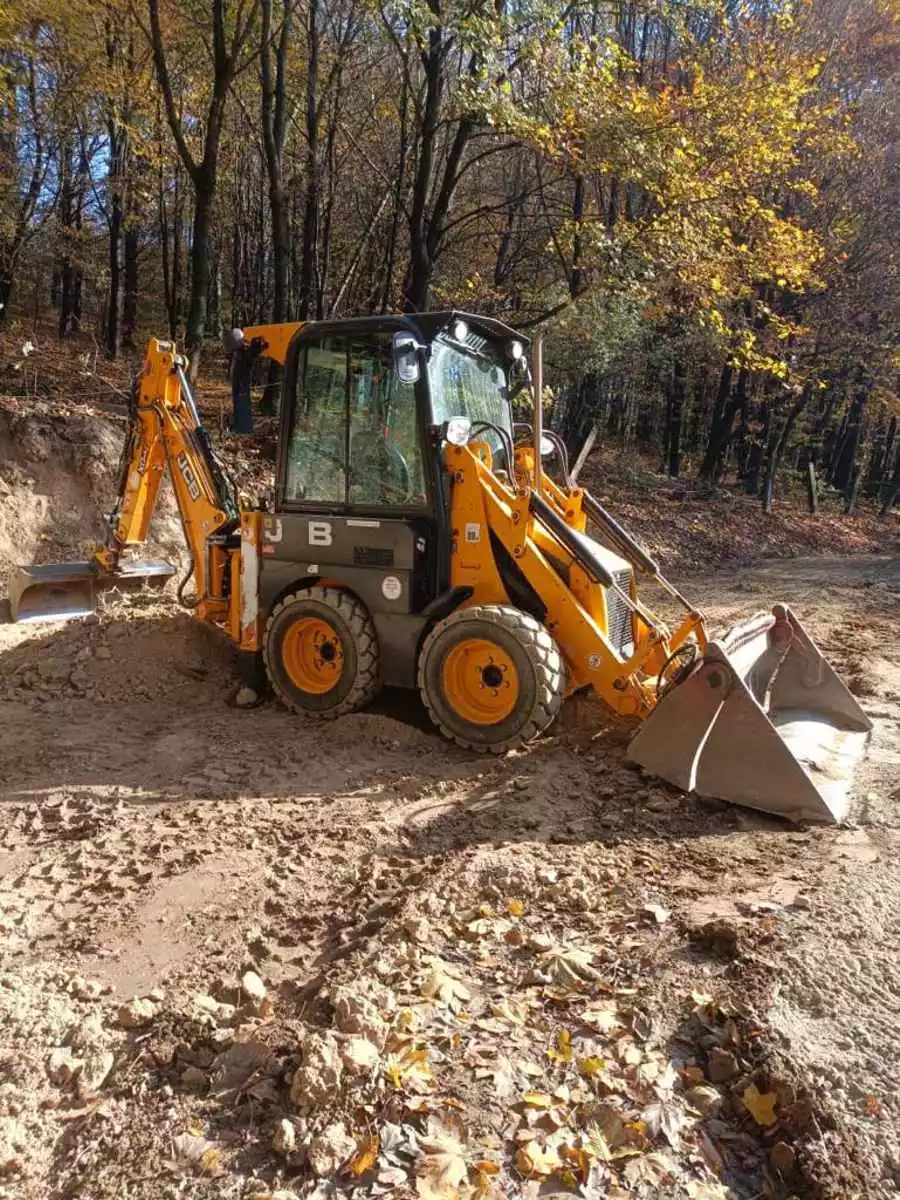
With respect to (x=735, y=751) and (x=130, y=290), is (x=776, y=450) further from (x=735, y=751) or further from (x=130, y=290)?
(x=735, y=751)

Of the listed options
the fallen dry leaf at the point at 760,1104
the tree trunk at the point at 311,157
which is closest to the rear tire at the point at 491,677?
the fallen dry leaf at the point at 760,1104

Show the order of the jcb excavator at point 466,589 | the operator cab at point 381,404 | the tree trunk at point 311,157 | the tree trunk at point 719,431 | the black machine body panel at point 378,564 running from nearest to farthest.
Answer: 1. the jcb excavator at point 466,589
2. the operator cab at point 381,404
3. the black machine body panel at point 378,564
4. the tree trunk at point 311,157
5. the tree trunk at point 719,431

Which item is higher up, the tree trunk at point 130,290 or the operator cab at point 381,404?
the tree trunk at point 130,290

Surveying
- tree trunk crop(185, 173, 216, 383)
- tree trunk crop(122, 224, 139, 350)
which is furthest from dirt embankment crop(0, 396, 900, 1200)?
tree trunk crop(122, 224, 139, 350)

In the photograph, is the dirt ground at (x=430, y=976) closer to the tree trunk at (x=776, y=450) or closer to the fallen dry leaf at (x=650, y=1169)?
the fallen dry leaf at (x=650, y=1169)

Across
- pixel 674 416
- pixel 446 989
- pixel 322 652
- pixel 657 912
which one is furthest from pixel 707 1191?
pixel 674 416

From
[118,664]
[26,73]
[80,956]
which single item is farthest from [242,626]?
[26,73]

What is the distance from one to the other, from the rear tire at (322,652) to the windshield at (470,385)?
144cm

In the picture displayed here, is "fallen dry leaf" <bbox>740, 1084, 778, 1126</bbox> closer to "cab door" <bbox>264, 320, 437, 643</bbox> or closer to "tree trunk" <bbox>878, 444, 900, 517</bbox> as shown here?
"cab door" <bbox>264, 320, 437, 643</bbox>

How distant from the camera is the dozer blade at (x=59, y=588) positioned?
728 cm

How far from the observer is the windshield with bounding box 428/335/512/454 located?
539 cm

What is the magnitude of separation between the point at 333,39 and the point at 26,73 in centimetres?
631

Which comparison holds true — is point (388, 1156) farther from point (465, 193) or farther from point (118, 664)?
point (465, 193)

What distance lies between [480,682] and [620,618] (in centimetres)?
109
